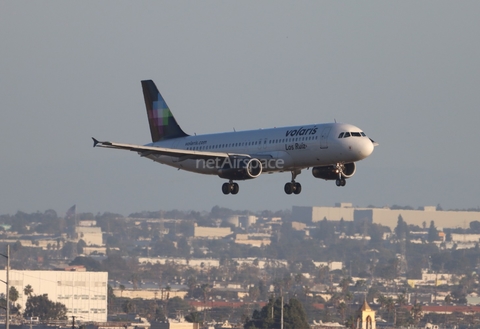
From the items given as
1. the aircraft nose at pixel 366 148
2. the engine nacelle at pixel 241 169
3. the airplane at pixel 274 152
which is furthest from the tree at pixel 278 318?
the aircraft nose at pixel 366 148

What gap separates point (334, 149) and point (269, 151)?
596 cm

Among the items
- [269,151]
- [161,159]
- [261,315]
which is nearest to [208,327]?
[261,315]

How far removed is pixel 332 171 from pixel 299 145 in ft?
12.6

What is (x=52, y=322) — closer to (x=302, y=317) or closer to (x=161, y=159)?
(x=302, y=317)

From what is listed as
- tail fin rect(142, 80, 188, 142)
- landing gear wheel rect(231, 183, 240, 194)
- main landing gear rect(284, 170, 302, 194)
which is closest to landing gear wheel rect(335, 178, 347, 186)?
main landing gear rect(284, 170, 302, 194)

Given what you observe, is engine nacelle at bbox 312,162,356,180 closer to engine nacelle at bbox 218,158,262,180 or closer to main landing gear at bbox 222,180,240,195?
engine nacelle at bbox 218,158,262,180

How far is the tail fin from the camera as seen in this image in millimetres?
98875

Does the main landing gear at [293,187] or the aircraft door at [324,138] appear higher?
the aircraft door at [324,138]

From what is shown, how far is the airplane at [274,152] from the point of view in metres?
78.8

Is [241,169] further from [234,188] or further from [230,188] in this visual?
[234,188]

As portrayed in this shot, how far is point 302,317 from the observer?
582 feet

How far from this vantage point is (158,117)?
101m

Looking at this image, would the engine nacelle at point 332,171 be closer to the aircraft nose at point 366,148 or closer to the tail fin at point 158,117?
the aircraft nose at point 366,148

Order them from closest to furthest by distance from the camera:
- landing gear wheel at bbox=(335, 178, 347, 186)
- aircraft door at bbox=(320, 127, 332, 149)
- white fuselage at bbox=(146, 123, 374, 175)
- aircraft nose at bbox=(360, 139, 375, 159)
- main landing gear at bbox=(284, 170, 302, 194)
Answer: aircraft nose at bbox=(360, 139, 375, 159)
white fuselage at bbox=(146, 123, 374, 175)
aircraft door at bbox=(320, 127, 332, 149)
landing gear wheel at bbox=(335, 178, 347, 186)
main landing gear at bbox=(284, 170, 302, 194)
